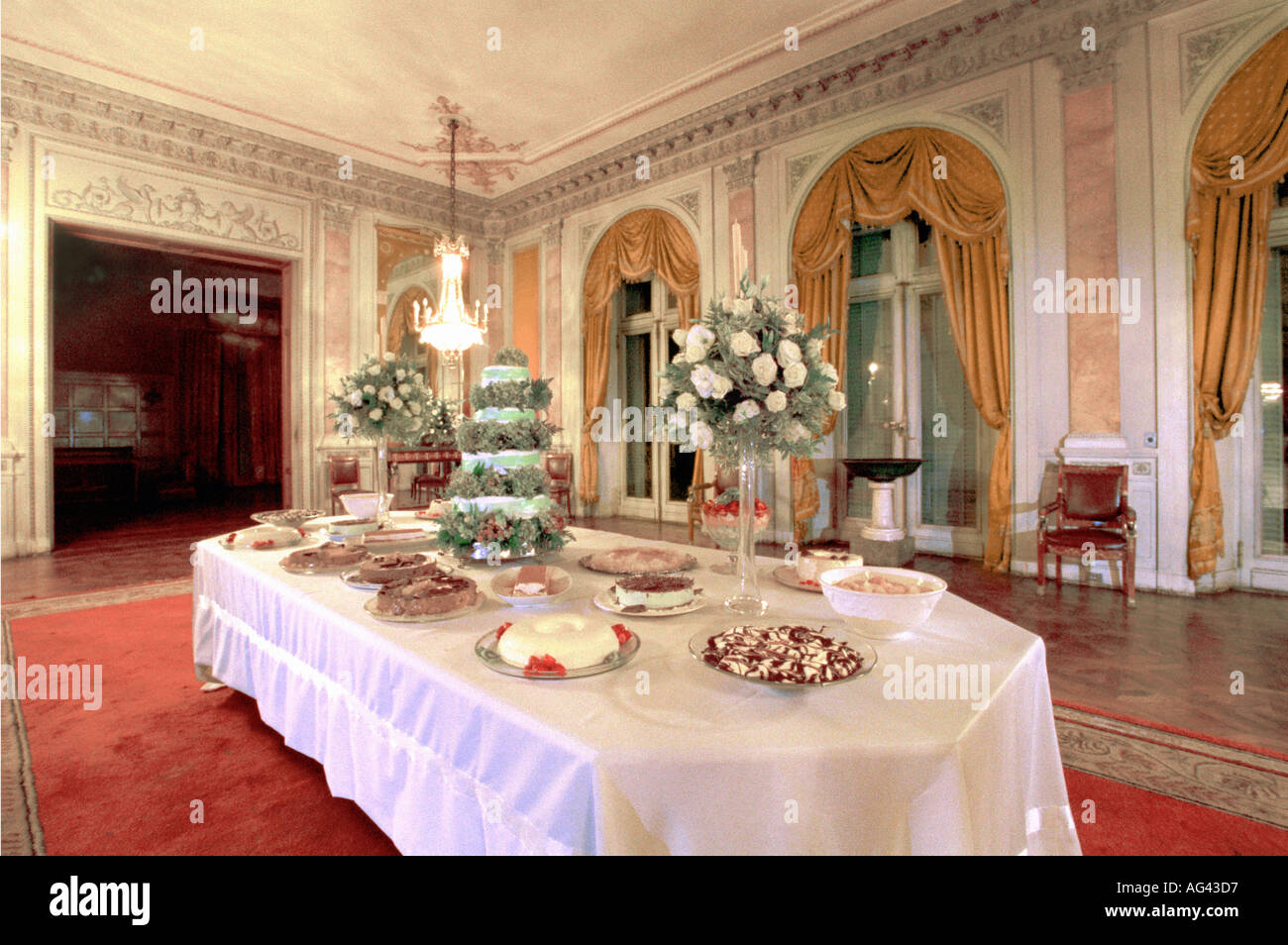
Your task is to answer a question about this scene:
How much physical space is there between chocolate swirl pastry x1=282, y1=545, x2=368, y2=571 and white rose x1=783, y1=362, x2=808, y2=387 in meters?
1.43

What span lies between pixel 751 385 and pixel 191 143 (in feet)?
27.6

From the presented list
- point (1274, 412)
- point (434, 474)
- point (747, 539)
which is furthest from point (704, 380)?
point (434, 474)

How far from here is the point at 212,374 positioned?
13391 millimetres

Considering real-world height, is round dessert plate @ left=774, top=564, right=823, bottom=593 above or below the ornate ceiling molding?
below

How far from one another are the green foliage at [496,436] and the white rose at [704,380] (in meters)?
0.85

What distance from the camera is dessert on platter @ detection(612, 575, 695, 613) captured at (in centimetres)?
152

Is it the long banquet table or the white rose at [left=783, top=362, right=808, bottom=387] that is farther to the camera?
the white rose at [left=783, top=362, right=808, bottom=387]

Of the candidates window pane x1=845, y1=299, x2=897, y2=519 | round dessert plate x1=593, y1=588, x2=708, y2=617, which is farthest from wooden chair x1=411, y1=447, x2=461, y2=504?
round dessert plate x1=593, y1=588, x2=708, y2=617

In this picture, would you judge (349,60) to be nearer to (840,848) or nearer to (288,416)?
(288,416)

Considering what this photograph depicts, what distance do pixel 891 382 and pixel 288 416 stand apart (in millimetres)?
7016

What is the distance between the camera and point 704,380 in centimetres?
148

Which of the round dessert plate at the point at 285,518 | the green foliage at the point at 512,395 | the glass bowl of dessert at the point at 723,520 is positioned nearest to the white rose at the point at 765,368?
the glass bowl of dessert at the point at 723,520

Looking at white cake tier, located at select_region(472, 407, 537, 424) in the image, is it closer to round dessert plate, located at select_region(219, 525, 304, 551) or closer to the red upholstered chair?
round dessert plate, located at select_region(219, 525, 304, 551)

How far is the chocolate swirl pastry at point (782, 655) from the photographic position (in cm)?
109
